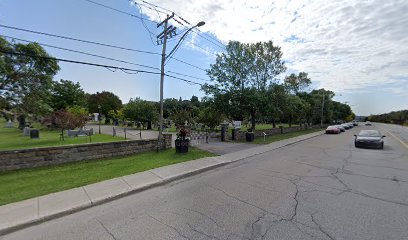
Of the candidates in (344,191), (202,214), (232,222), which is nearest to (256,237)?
(232,222)

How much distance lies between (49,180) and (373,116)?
616ft

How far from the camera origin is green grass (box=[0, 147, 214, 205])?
6383 millimetres

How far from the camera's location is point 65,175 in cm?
809

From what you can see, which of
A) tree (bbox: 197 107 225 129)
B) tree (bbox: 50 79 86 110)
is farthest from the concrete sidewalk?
tree (bbox: 50 79 86 110)

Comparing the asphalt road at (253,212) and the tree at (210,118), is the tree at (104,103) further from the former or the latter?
the asphalt road at (253,212)

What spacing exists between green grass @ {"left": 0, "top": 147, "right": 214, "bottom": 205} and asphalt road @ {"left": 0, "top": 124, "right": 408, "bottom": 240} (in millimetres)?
2024

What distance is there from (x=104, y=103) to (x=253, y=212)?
6746 cm

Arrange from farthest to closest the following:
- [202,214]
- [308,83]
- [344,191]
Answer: [308,83] < [344,191] < [202,214]

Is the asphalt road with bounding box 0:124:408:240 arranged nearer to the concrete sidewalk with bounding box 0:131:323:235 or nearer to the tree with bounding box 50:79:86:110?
the concrete sidewalk with bounding box 0:131:323:235

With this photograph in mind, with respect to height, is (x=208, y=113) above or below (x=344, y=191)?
above

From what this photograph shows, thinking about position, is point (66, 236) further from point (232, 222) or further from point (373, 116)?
A: point (373, 116)

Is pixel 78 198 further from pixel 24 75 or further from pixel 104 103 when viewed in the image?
pixel 104 103

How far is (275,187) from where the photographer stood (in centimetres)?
685

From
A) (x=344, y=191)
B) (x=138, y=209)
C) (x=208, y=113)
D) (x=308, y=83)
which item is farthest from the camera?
(x=308, y=83)
